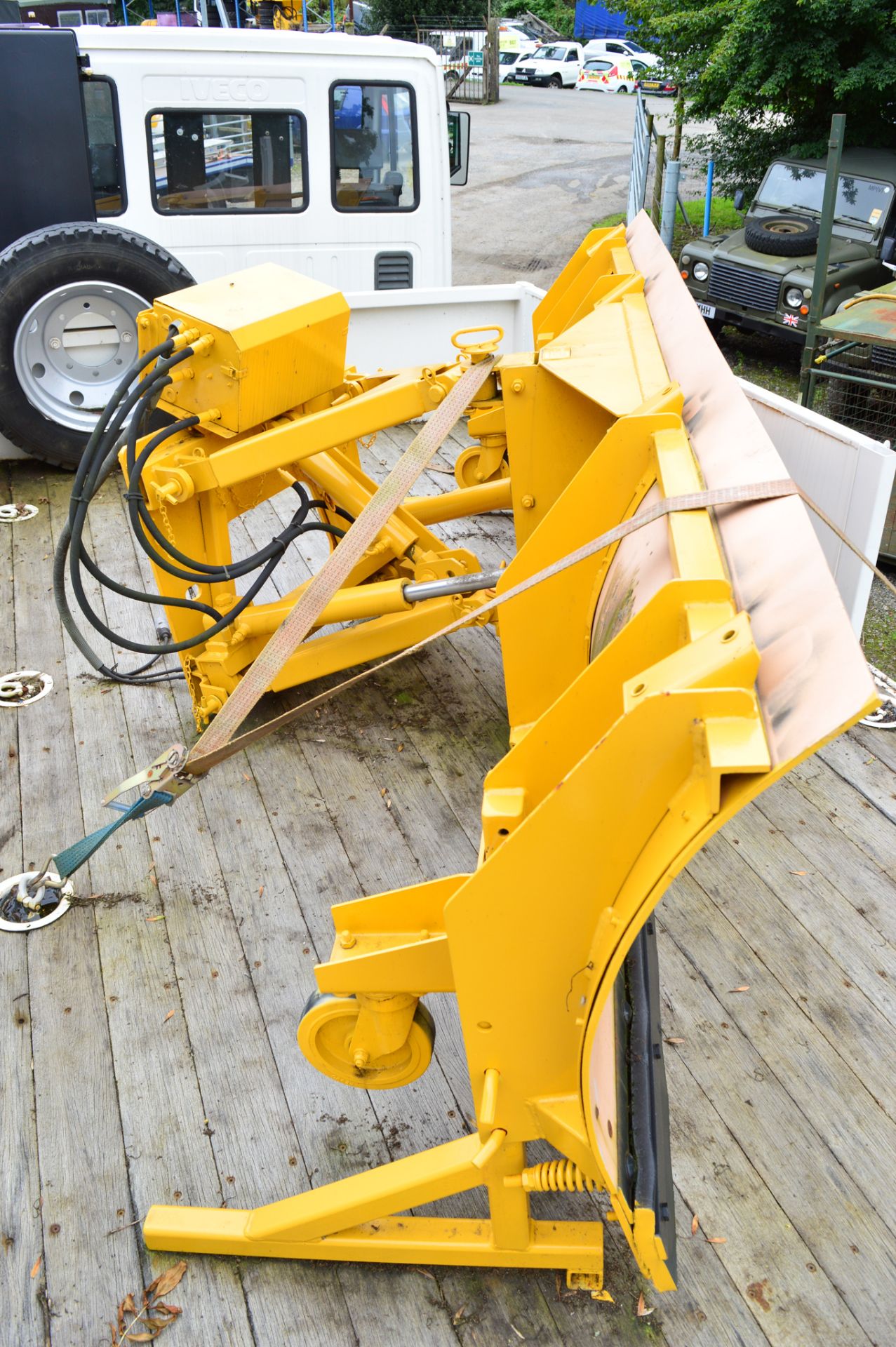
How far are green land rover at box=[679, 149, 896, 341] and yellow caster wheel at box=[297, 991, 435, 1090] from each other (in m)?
7.36

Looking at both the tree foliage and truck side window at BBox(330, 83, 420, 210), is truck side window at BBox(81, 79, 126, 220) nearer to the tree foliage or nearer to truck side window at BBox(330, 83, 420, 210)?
truck side window at BBox(330, 83, 420, 210)

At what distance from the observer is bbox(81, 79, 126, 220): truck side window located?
18.2 feet

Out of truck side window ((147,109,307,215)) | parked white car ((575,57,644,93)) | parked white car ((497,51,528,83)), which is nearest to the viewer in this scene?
truck side window ((147,109,307,215))

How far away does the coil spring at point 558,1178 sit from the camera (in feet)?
6.17

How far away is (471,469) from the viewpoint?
4621mm

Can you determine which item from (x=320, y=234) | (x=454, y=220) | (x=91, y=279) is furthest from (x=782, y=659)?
(x=454, y=220)

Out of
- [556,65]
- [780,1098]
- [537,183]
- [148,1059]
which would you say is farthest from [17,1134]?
[556,65]

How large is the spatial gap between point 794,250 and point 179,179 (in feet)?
16.5

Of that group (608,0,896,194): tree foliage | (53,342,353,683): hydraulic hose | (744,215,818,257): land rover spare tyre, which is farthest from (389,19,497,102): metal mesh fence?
(53,342,353,683): hydraulic hose

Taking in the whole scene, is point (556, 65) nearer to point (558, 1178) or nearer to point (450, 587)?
point (450, 587)

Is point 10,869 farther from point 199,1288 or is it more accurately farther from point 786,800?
point 786,800

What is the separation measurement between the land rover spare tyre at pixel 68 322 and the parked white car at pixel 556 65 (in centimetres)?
2976

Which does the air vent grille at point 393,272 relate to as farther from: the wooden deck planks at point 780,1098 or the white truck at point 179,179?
the wooden deck planks at point 780,1098

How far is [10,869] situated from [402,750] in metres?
1.30
